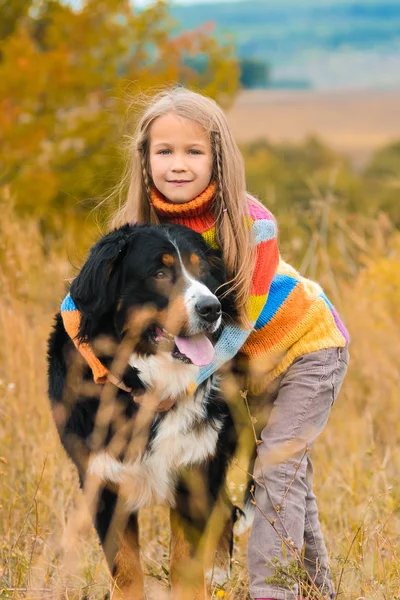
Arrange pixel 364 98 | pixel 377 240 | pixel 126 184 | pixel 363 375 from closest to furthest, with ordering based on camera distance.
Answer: pixel 126 184
pixel 363 375
pixel 377 240
pixel 364 98

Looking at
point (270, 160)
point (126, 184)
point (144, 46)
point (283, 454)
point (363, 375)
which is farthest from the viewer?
point (270, 160)

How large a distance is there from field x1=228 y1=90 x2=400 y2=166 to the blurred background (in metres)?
16.4

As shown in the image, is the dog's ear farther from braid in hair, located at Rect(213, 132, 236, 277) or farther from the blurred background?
the blurred background

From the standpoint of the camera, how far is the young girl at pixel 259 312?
3.24 meters

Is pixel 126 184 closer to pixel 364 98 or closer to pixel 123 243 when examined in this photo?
pixel 123 243

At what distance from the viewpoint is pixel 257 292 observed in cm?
330

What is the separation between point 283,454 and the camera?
323 cm

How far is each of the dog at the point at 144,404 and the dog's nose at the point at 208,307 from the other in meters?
0.04

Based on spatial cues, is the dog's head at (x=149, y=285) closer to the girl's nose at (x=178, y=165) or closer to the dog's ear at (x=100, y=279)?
the dog's ear at (x=100, y=279)

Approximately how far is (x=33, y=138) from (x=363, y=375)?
7.37 m

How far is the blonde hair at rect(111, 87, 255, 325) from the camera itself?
3.32 meters

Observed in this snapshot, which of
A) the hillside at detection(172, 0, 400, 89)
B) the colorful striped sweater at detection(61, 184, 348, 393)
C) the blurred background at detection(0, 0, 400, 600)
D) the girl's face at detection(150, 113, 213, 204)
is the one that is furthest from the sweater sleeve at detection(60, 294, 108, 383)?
the hillside at detection(172, 0, 400, 89)

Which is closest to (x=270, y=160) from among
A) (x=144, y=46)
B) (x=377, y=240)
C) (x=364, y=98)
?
(x=144, y=46)

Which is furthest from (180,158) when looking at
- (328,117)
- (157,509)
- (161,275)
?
(328,117)
